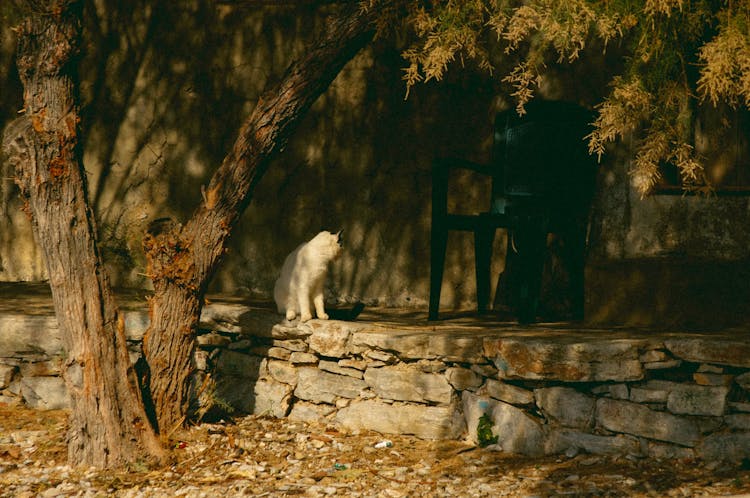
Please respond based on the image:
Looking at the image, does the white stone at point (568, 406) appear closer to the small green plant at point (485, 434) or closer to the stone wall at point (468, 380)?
the stone wall at point (468, 380)

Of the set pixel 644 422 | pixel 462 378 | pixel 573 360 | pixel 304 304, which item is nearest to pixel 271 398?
pixel 304 304

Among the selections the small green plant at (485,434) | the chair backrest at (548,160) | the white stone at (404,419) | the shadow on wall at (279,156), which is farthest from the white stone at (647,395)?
the shadow on wall at (279,156)

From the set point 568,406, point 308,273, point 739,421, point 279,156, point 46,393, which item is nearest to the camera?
→ point 739,421

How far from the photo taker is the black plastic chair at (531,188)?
5.29 metres

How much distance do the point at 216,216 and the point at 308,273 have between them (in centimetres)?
73

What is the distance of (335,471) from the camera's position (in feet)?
14.9

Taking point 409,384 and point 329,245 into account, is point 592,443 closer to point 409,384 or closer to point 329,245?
point 409,384

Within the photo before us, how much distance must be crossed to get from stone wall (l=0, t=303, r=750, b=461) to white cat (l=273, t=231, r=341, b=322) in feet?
0.42

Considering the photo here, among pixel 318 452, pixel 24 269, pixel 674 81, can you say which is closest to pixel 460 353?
pixel 318 452

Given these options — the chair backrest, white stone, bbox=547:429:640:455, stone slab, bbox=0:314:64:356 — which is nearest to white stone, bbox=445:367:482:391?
white stone, bbox=547:429:640:455

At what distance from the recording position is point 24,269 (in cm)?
726

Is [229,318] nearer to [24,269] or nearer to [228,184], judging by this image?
[228,184]

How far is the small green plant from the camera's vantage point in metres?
4.79

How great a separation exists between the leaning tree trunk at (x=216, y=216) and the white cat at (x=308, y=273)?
618 millimetres
